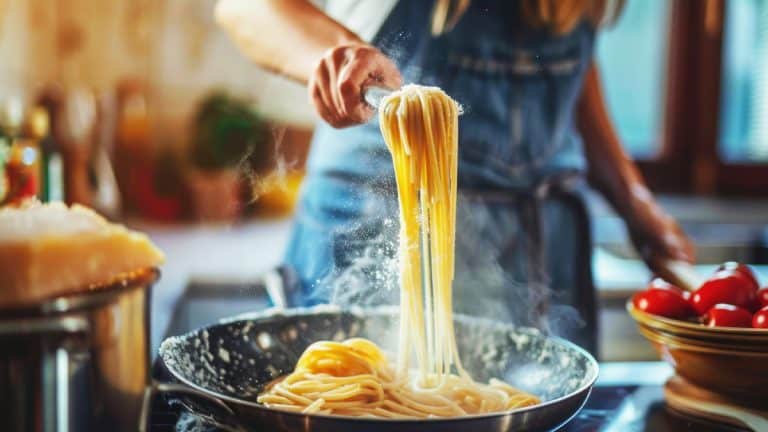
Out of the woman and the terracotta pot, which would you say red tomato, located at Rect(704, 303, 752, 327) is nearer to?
the woman

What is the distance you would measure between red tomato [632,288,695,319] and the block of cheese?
697 millimetres

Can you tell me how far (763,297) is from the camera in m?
1.21

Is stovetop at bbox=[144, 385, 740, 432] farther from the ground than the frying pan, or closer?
closer

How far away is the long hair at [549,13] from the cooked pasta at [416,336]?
0.43m

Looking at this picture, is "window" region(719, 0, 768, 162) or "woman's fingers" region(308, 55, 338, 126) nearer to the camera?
"woman's fingers" region(308, 55, 338, 126)

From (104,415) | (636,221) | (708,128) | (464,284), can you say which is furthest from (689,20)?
(104,415)

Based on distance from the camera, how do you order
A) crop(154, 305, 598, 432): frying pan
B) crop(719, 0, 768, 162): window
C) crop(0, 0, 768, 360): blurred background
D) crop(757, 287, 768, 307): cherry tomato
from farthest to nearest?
crop(719, 0, 768, 162): window, crop(0, 0, 768, 360): blurred background, crop(757, 287, 768, 307): cherry tomato, crop(154, 305, 598, 432): frying pan

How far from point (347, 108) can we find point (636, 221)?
93 centimetres

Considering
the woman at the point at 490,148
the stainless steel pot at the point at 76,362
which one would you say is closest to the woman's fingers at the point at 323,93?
the woman at the point at 490,148

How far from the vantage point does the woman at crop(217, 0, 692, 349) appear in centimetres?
134

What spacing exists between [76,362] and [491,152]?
3.39 ft

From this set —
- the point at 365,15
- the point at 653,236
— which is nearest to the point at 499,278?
the point at 653,236

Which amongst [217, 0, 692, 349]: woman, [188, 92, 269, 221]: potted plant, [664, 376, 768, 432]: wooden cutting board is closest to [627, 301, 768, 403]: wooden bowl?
[664, 376, 768, 432]: wooden cutting board

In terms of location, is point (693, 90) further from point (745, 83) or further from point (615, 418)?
point (615, 418)
